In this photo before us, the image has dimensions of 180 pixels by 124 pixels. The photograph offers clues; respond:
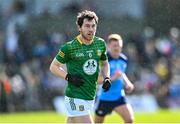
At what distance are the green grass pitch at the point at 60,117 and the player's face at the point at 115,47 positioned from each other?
19.8 feet

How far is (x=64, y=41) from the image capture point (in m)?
26.0

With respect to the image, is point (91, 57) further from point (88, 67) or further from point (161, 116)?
point (161, 116)

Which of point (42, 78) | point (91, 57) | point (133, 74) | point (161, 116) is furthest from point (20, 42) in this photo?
point (91, 57)

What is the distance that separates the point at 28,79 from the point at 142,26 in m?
5.11

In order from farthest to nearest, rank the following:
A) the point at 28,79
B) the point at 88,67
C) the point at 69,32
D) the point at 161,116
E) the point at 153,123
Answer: the point at 69,32, the point at 28,79, the point at 161,116, the point at 153,123, the point at 88,67

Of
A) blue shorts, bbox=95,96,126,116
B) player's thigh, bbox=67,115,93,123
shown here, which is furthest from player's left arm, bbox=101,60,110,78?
blue shorts, bbox=95,96,126,116

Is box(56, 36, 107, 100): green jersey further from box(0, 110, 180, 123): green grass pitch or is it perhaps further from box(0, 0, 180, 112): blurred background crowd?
box(0, 0, 180, 112): blurred background crowd

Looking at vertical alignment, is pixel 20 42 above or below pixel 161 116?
above

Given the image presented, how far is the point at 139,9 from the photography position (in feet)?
93.2

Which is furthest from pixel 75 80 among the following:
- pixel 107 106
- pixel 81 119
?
pixel 107 106

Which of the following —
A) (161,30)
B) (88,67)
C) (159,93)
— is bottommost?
(159,93)

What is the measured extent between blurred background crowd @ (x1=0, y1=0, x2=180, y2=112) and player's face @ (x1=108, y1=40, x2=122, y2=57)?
28.4 ft

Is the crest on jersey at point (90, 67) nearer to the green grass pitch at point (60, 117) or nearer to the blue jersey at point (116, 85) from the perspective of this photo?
the blue jersey at point (116, 85)

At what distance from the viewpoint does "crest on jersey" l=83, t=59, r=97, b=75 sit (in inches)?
454
